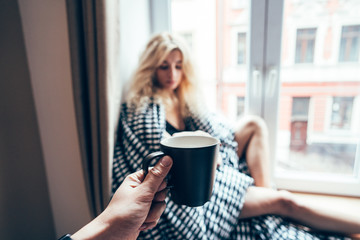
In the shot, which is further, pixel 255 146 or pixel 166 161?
pixel 255 146

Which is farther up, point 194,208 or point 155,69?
point 155,69

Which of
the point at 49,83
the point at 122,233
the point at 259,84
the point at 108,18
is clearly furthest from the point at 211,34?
the point at 122,233

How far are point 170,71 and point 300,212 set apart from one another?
2.53 ft

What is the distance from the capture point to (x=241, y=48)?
1149mm

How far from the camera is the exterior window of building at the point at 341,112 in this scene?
3.64 feet

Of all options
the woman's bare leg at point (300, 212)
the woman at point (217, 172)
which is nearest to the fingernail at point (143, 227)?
the woman at point (217, 172)

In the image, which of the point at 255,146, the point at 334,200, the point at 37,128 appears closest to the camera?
the point at 37,128

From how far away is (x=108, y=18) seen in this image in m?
0.75

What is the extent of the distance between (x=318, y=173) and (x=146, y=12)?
1.31 metres

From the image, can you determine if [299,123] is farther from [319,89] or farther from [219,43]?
[219,43]

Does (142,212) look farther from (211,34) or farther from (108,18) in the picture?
(211,34)

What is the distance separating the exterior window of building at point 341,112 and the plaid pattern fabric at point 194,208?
2.03ft

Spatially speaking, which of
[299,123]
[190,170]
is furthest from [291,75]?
[190,170]

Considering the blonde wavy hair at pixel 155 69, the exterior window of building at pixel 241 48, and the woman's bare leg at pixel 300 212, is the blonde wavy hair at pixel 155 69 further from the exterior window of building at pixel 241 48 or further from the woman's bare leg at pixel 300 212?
the woman's bare leg at pixel 300 212
